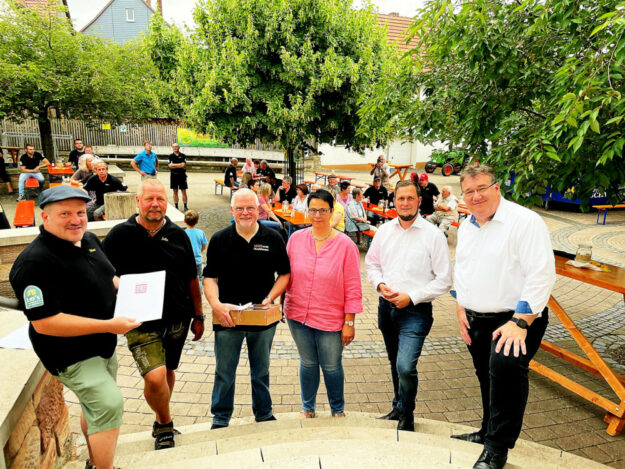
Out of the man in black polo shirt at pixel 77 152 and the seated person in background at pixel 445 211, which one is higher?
the man in black polo shirt at pixel 77 152

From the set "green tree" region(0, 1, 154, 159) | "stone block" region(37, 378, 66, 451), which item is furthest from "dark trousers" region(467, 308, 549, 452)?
"green tree" region(0, 1, 154, 159)

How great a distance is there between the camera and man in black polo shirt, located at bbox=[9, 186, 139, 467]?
2164mm

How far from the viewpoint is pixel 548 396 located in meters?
4.09

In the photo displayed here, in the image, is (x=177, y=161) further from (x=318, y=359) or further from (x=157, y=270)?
(x=318, y=359)

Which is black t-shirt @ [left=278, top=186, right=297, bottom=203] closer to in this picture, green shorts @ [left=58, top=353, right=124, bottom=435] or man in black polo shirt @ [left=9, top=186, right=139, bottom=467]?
man in black polo shirt @ [left=9, top=186, right=139, bottom=467]

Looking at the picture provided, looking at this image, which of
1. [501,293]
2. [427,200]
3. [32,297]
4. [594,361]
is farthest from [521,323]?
[427,200]

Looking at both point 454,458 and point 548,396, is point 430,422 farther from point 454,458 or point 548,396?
point 548,396

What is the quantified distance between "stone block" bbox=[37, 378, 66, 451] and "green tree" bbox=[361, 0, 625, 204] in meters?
3.81

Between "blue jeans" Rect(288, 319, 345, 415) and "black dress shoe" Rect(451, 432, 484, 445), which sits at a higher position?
"blue jeans" Rect(288, 319, 345, 415)

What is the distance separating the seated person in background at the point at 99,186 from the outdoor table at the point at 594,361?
6.66 meters

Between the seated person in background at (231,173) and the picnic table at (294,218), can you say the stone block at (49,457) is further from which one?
the seated person in background at (231,173)

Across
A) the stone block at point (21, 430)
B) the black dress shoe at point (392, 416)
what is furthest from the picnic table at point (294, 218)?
the stone block at point (21, 430)

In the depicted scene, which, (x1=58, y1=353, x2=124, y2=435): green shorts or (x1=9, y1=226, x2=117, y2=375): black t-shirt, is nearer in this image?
(x1=9, y1=226, x2=117, y2=375): black t-shirt

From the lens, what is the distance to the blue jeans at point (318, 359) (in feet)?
10.6
